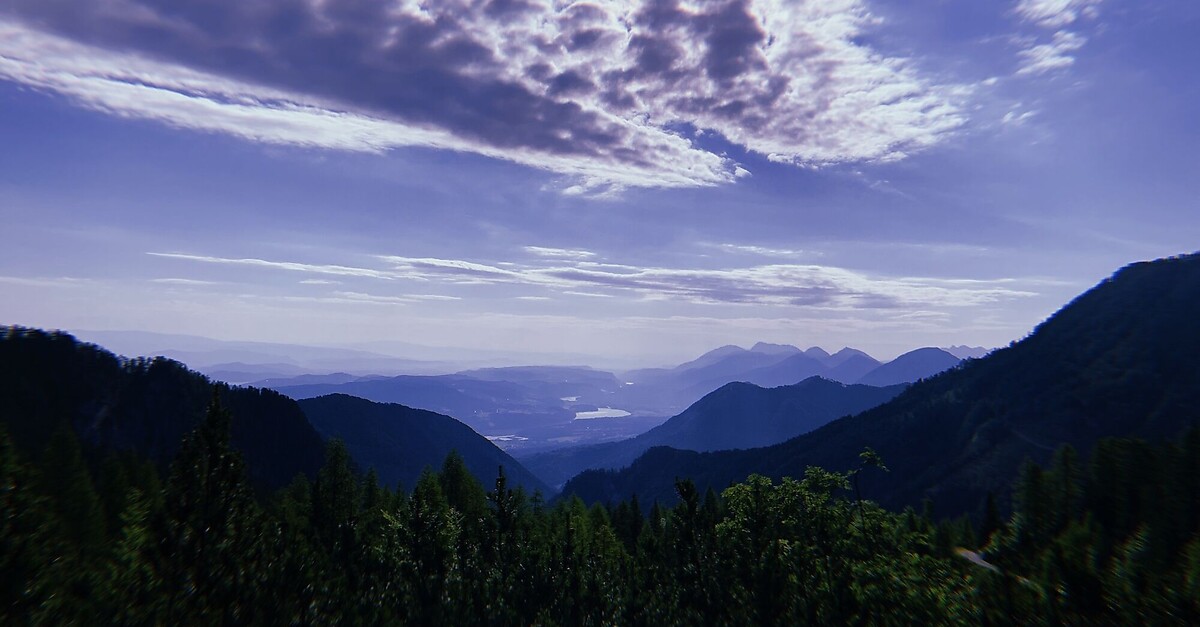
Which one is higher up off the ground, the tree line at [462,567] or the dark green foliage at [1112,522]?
the tree line at [462,567]

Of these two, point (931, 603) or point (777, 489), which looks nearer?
point (931, 603)

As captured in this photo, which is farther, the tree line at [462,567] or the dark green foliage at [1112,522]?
the dark green foliage at [1112,522]

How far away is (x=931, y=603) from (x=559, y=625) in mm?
25203

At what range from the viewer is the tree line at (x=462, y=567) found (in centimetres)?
2588

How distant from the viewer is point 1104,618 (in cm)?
3562

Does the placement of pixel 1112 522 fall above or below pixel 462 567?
below

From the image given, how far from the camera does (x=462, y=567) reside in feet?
157

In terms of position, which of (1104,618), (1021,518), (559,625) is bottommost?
(1021,518)

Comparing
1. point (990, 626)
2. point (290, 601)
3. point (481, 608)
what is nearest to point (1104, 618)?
point (990, 626)

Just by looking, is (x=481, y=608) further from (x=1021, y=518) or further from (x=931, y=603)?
(x=1021, y=518)

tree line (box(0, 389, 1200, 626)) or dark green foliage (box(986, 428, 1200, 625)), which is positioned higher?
tree line (box(0, 389, 1200, 626))

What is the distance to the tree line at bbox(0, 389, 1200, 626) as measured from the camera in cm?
2588

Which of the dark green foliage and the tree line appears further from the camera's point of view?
the dark green foliage

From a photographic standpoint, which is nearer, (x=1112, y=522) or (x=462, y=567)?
(x=462, y=567)
